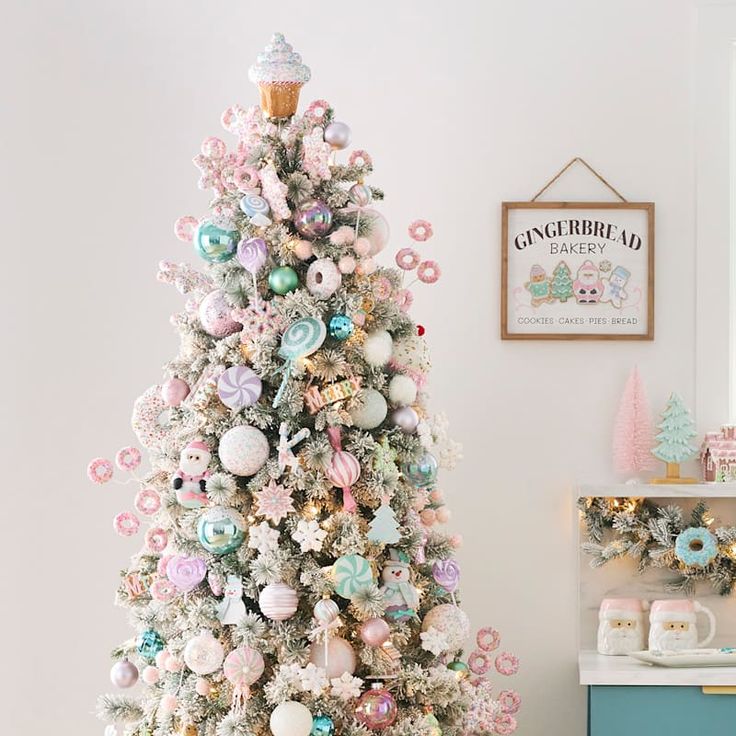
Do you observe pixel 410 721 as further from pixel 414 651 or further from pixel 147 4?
pixel 147 4

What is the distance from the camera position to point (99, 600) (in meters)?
3.10

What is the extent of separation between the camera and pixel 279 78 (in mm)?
2379

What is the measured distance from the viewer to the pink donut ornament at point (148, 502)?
2.40 meters

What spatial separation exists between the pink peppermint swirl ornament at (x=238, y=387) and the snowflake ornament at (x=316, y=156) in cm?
43

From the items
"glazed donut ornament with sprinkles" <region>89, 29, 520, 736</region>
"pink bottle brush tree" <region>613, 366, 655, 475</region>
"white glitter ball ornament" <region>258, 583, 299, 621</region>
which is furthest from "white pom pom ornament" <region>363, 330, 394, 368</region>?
"pink bottle brush tree" <region>613, 366, 655, 475</region>

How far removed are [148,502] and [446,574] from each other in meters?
0.65

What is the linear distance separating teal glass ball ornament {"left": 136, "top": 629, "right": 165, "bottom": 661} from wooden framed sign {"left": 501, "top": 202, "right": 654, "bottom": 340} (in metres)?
1.25

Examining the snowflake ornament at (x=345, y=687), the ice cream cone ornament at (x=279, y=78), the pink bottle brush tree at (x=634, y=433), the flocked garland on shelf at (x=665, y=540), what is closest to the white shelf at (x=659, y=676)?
the flocked garland on shelf at (x=665, y=540)

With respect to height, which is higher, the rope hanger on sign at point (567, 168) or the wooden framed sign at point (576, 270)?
the rope hanger on sign at point (567, 168)

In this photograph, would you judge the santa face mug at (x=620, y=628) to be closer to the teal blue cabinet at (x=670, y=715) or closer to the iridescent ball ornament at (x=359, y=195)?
the teal blue cabinet at (x=670, y=715)

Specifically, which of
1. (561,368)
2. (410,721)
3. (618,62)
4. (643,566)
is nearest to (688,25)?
(618,62)

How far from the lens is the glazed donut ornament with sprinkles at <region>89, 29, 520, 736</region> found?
223cm

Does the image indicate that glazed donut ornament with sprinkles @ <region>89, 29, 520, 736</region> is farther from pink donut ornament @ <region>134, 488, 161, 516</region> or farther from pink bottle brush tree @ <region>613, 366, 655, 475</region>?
pink bottle brush tree @ <region>613, 366, 655, 475</region>

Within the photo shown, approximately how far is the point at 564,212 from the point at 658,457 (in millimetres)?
699
